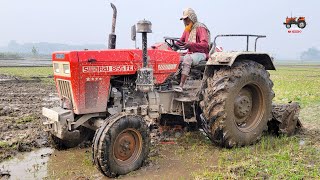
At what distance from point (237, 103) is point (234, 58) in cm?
77

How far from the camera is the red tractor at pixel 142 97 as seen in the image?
4.63 m

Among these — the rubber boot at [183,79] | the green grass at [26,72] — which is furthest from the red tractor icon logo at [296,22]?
the rubber boot at [183,79]

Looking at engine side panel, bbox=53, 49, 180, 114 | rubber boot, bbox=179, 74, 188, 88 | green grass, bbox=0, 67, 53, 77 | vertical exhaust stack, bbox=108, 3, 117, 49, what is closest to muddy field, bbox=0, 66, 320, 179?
engine side panel, bbox=53, 49, 180, 114

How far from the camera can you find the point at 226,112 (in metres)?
5.34

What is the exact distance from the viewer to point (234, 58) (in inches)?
213

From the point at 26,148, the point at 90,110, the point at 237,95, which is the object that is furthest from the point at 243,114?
the point at 26,148

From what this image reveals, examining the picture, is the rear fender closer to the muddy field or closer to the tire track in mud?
the muddy field

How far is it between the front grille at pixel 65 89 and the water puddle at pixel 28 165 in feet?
3.36

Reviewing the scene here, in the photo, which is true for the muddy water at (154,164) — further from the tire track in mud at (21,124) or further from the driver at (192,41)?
the driver at (192,41)

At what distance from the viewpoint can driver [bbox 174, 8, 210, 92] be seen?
5899mm

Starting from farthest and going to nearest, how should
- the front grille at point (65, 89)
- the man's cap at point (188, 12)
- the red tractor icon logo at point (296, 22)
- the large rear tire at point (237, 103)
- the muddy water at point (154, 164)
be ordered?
the red tractor icon logo at point (296, 22) < the man's cap at point (188, 12) < the large rear tire at point (237, 103) < the front grille at point (65, 89) < the muddy water at point (154, 164)

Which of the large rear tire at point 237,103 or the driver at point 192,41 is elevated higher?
the driver at point 192,41

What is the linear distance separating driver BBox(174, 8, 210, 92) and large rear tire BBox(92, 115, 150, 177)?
146cm

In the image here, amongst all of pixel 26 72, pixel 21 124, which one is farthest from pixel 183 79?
pixel 26 72
